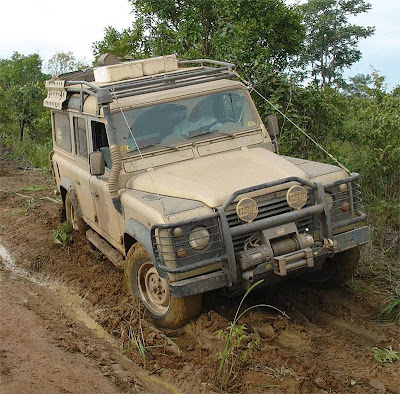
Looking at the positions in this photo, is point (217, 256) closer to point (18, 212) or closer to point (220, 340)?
point (220, 340)

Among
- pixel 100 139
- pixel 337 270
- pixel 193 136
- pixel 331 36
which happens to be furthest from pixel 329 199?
pixel 331 36

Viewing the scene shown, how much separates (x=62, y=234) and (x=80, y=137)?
176cm

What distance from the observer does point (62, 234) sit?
800 centimetres

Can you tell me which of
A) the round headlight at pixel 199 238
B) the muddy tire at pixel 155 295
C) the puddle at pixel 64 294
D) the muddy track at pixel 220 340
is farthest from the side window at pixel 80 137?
the round headlight at pixel 199 238

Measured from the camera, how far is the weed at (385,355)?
4.61 metres

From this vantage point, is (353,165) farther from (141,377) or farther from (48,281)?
(141,377)

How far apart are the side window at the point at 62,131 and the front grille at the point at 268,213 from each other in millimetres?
3090

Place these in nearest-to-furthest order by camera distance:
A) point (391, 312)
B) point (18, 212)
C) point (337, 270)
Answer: point (391, 312) < point (337, 270) < point (18, 212)

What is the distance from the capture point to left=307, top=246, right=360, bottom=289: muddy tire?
573 centimetres

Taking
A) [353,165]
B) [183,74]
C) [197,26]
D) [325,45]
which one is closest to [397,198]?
[353,165]

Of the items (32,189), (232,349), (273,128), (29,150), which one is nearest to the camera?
(232,349)

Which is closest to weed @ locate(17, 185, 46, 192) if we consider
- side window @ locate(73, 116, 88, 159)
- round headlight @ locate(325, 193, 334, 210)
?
side window @ locate(73, 116, 88, 159)

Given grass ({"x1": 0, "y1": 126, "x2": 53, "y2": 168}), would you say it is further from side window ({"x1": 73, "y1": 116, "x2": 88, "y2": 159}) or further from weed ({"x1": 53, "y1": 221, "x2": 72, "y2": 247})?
side window ({"x1": 73, "y1": 116, "x2": 88, "y2": 159})

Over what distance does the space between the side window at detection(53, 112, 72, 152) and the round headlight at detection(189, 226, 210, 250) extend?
3041 millimetres
